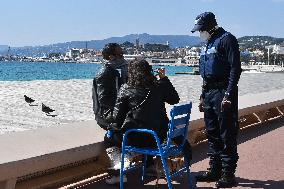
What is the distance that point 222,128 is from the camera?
592 centimetres

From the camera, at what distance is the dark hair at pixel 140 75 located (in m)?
5.34

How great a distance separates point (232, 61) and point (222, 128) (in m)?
0.76

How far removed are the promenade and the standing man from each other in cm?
80

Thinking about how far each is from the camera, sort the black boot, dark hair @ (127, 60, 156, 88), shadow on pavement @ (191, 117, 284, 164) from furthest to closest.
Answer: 1. shadow on pavement @ (191, 117, 284, 164)
2. the black boot
3. dark hair @ (127, 60, 156, 88)

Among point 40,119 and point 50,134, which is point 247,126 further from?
point 50,134

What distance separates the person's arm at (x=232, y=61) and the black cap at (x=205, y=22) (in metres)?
0.27

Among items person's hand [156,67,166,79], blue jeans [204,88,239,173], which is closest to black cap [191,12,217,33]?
person's hand [156,67,166,79]

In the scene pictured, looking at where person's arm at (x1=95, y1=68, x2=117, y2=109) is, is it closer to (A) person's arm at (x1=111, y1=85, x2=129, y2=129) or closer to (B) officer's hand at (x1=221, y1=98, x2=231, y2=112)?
(A) person's arm at (x1=111, y1=85, x2=129, y2=129)

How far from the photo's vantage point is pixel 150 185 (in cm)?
610

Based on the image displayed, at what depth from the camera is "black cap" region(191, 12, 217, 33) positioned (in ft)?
19.2

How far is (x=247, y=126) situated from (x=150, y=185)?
17.3 ft

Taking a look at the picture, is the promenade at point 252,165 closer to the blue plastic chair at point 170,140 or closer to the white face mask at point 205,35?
the blue plastic chair at point 170,140

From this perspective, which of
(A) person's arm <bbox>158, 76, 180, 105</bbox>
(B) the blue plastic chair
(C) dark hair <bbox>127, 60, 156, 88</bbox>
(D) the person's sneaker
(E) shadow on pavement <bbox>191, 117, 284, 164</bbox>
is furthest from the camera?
(E) shadow on pavement <bbox>191, 117, 284, 164</bbox>

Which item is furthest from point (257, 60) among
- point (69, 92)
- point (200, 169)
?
point (200, 169)
